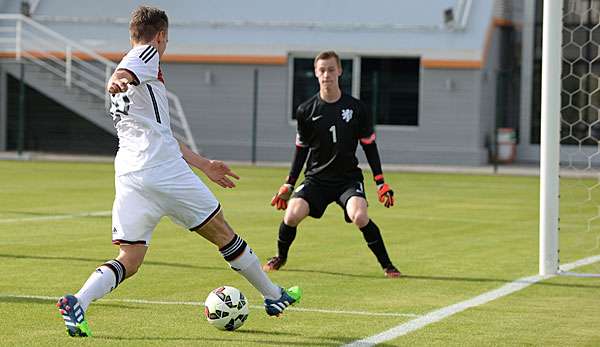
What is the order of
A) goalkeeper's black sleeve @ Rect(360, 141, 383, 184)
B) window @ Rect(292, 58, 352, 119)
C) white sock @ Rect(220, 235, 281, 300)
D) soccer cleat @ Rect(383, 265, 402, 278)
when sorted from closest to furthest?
white sock @ Rect(220, 235, 281, 300) → soccer cleat @ Rect(383, 265, 402, 278) → goalkeeper's black sleeve @ Rect(360, 141, 383, 184) → window @ Rect(292, 58, 352, 119)

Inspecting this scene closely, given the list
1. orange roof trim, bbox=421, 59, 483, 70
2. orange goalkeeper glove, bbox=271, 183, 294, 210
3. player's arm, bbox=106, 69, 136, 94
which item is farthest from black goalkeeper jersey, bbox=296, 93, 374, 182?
orange roof trim, bbox=421, 59, 483, 70

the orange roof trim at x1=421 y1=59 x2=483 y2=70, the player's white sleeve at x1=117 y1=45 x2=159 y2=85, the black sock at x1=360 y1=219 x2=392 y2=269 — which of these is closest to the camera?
the player's white sleeve at x1=117 y1=45 x2=159 y2=85

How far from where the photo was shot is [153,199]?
771cm

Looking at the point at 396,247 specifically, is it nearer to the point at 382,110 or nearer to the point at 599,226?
the point at 599,226

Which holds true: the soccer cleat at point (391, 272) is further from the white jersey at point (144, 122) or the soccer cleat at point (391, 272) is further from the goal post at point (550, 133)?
the white jersey at point (144, 122)

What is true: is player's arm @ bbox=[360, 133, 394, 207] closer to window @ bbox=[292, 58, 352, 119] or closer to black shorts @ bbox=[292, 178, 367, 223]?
black shorts @ bbox=[292, 178, 367, 223]

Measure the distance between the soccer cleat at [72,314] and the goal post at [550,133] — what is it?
5.13m

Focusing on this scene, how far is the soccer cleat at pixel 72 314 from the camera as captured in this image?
7344 millimetres

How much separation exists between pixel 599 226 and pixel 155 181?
11627 mm

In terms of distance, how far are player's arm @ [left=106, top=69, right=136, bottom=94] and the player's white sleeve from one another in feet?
0.07

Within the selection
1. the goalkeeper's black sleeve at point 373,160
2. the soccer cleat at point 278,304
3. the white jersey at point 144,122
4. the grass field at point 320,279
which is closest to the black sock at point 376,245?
the grass field at point 320,279

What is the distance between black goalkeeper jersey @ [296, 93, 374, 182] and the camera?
37.3ft

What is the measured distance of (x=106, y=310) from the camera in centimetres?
863

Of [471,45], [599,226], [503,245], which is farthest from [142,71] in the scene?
[471,45]
